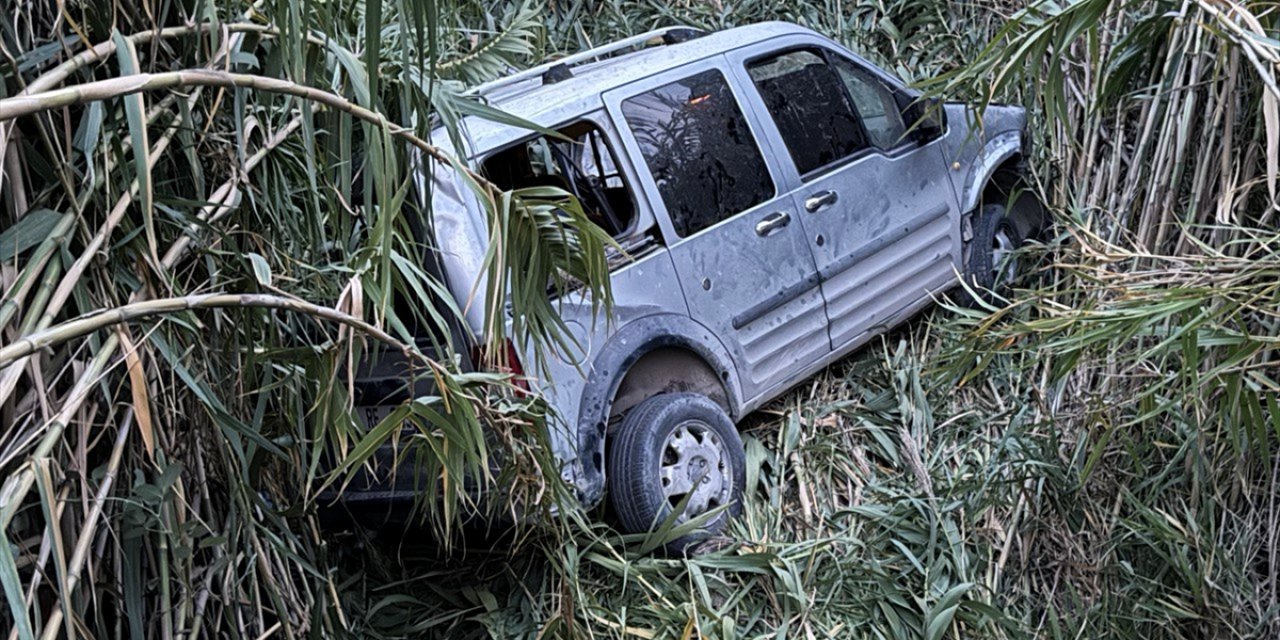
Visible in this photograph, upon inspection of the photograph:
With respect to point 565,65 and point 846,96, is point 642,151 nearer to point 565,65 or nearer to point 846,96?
point 565,65

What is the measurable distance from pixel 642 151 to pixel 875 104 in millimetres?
1435

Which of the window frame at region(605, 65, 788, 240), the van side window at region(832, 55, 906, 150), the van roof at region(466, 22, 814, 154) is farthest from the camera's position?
the van side window at region(832, 55, 906, 150)

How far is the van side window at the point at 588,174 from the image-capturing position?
4988 mm

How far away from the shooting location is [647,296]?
196 inches

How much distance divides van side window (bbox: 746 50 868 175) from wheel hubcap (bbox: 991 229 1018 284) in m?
0.82

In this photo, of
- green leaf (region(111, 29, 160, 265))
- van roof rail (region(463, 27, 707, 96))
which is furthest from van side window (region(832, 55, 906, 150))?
green leaf (region(111, 29, 160, 265))

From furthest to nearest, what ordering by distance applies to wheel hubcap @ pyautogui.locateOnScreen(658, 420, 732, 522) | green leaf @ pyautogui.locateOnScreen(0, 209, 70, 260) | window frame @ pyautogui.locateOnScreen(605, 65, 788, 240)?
window frame @ pyautogui.locateOnScreen(605, 65, 788, 240) < wheel hubcap @ pyautogui.locateOnScreen(658, 420, 732, 522) < green leaf @ pyautogui.locateOnScreen(0, 209, 70, 260)

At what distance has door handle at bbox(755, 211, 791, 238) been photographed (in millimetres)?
5363

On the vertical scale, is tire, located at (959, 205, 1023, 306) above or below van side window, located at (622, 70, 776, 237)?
below

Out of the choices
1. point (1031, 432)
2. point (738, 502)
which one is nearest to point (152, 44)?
point (738, 502)

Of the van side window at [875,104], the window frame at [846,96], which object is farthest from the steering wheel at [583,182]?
the van side window at [875,104]

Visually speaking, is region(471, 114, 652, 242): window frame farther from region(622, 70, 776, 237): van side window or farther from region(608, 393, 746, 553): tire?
region(608, 393, 746, 553): tire

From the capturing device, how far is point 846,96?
19.4 ft

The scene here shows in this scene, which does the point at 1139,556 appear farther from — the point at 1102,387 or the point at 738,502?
the point at 738,502
